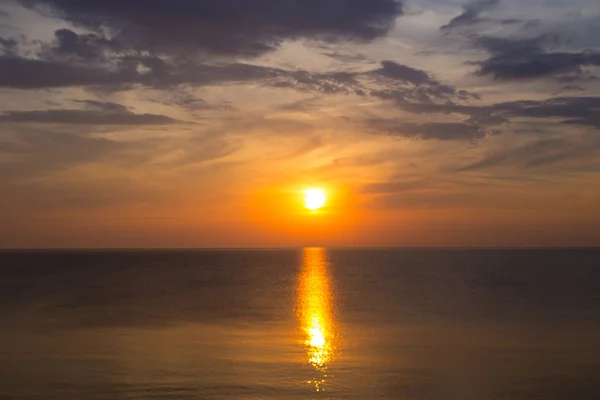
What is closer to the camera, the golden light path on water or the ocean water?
the ocean water

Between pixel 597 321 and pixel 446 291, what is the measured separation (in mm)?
32139

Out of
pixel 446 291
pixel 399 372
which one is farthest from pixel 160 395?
pixel 446 291

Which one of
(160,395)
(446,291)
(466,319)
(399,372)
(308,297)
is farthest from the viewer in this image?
(446,291)

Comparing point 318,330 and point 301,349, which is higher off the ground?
point 318,330

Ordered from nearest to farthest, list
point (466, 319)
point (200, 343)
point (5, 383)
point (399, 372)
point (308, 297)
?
point (5, 383) < point (399, 372) < point (200, 343) < point (466, 319) < point (308, 297)

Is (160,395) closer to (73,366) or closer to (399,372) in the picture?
(73,366)

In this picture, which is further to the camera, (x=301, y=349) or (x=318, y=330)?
(x=318, y=330)

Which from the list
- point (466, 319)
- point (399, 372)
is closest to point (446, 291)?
point (466, 319)

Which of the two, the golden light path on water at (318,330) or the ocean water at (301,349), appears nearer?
the ocean water at (301,349)

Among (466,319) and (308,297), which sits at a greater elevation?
(308,297)

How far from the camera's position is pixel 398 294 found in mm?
73500

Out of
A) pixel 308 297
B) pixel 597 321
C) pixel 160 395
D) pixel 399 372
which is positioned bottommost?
pixel 160 395

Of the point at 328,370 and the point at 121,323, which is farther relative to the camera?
the point at 121,323

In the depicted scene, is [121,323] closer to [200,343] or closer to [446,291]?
[200,343]
